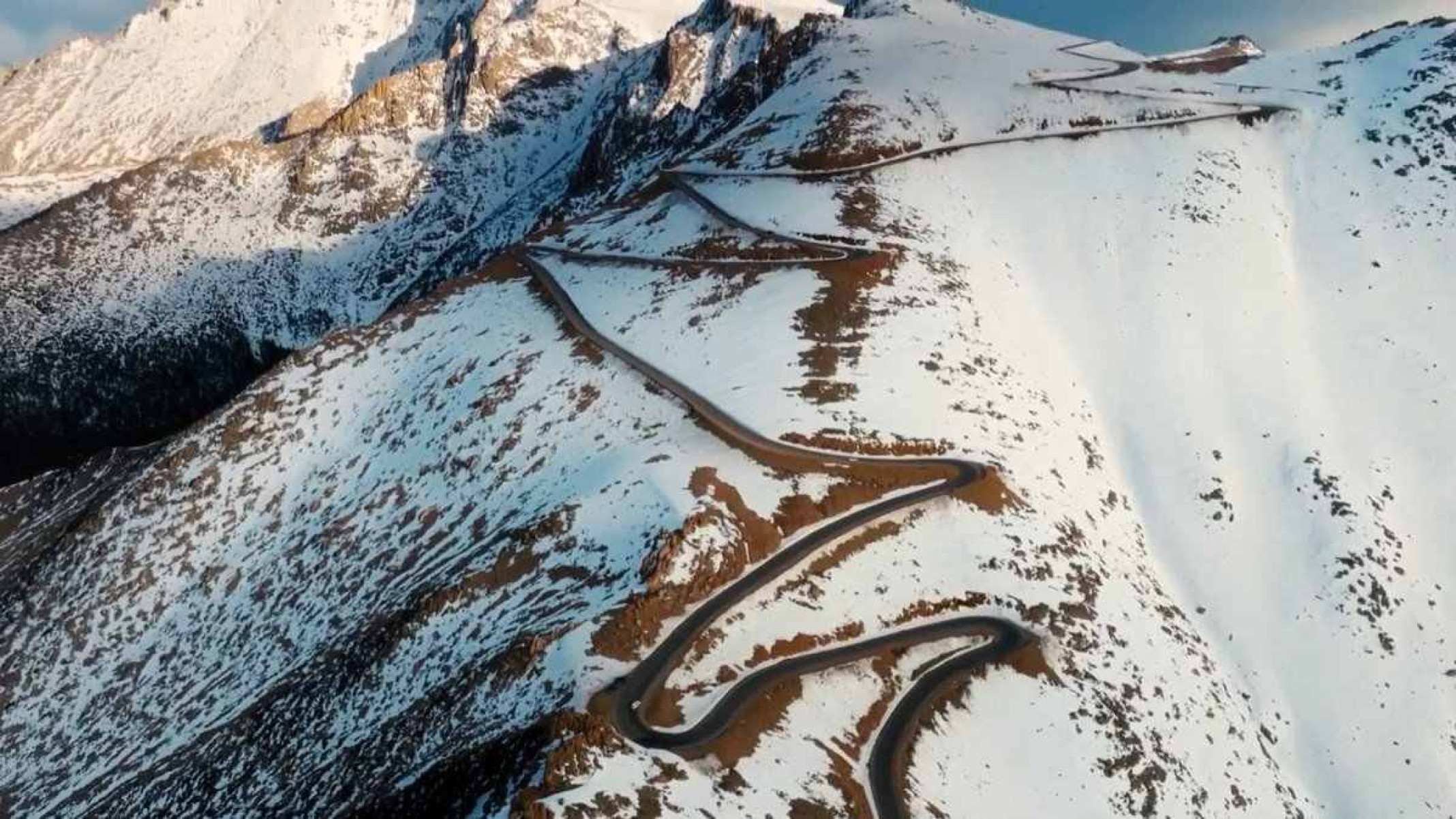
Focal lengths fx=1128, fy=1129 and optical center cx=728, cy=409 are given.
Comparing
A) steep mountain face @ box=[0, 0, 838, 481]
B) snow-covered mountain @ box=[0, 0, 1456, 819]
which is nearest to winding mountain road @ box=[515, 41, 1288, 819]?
snow-covered mountain @ box=[0, 0, 1456, 819]

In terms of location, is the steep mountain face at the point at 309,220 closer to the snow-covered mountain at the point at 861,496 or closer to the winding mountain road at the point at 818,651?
the snow-covered mountain at the point at 861,496

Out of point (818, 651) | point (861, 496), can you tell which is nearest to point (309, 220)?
point (861, 496)

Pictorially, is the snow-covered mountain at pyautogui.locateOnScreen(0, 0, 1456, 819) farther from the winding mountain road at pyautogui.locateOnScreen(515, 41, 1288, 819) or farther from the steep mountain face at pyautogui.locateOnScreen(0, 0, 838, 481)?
the steep mountain face at pyautogui.locateOnScreen(0, 0, 838, 481)

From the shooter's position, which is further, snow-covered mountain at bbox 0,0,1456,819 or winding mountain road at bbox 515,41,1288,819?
snow-covered mountain at bbox 0,0,1456,819

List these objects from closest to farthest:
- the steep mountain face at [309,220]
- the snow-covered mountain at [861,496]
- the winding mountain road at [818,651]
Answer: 1. the winding mountain road at [818,651]
2. the snow-covered mountain at [861,496]
3. the steep mountain face at [309,220]

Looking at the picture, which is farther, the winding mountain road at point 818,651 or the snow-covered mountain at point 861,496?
the snow-covered mountain at point 861,496

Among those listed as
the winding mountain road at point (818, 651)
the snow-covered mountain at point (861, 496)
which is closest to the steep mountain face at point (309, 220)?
the snow-covered mountain at point (861, 496)
